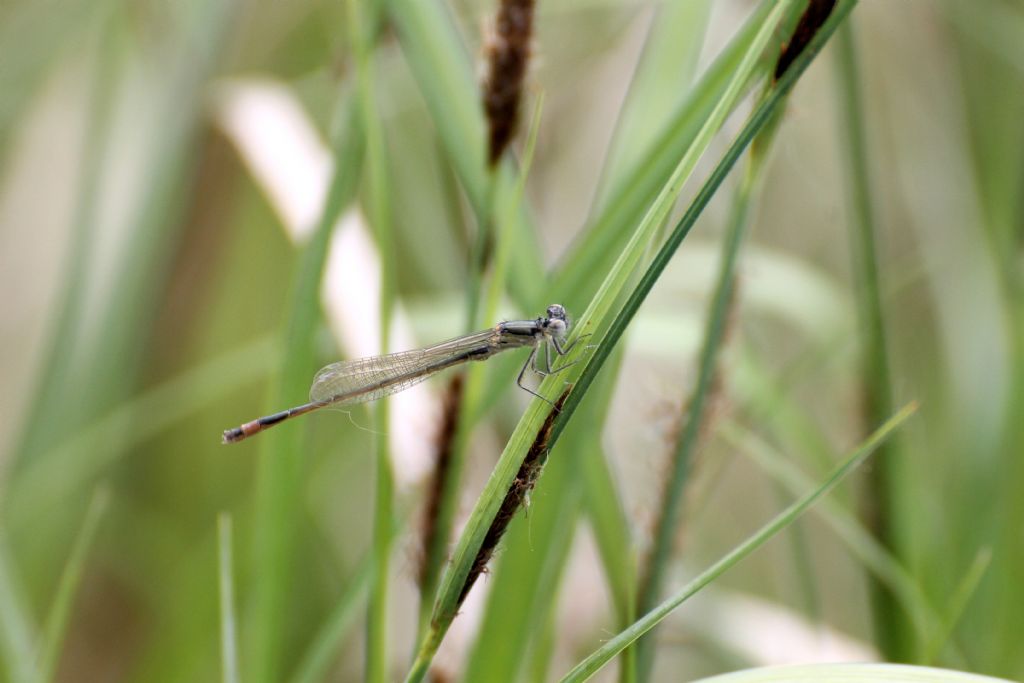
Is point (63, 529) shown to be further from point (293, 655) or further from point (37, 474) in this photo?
point (293, 655)

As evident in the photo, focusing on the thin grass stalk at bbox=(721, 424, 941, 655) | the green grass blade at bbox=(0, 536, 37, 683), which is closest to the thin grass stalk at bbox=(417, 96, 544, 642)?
the thin grass stalk at bbox=(721, 424, 941, 655)

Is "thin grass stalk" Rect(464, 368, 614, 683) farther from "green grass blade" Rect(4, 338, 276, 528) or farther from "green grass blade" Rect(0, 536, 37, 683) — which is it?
"green grass blade" Rect(4, 338, 276, 528)

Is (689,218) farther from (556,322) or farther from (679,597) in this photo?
(556,322)

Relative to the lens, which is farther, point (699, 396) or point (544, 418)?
point (699, 396)

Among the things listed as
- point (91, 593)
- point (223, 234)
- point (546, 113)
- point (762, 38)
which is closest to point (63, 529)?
point (91, 593)

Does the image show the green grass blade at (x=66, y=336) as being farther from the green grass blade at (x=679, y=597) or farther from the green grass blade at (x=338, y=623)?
the green grass blade at (x=679, y=597)

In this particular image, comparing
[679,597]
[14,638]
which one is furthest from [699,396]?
[14,638]

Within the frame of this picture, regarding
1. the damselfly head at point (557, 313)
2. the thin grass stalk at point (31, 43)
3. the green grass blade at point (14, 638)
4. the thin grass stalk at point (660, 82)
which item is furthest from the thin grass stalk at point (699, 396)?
the thin grass stalk at point (31, 43)
